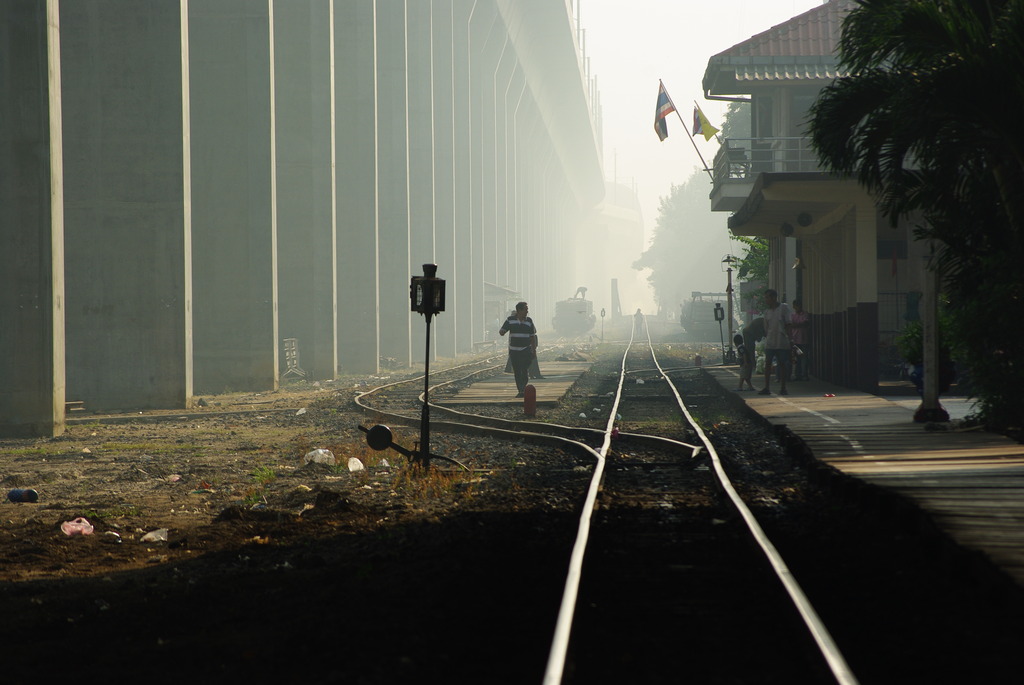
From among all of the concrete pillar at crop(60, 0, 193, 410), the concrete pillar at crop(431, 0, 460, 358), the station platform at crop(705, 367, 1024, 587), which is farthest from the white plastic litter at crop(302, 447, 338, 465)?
the concrete pillar at crop(431, 0, 460, 358)

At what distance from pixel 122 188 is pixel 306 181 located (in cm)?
1204

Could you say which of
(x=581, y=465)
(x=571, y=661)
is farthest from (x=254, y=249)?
(x=571, y=661)

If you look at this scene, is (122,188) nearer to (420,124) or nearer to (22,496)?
(22,496)

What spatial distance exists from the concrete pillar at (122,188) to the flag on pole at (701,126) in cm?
1907

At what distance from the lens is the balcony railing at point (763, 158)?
1173 inches

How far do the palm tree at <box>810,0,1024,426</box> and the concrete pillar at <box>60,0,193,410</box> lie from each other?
43.2ft

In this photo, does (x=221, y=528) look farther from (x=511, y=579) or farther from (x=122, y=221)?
(x=122, y=221)

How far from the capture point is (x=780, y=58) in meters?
30.8

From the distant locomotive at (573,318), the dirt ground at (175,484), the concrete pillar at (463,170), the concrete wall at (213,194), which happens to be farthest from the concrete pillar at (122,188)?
the distant locomotive at (573,318)

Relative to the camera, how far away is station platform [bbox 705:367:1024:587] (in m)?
7.05

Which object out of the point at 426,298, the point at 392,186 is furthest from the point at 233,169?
the point at 426,298

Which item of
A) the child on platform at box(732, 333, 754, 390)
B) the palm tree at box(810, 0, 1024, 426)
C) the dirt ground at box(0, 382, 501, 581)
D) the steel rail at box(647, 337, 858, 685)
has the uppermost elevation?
the palm tree at box(810, 0, 1024, 426)

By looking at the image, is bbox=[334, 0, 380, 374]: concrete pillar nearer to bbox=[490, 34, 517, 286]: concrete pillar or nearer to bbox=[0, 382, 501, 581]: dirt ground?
bbox=[0, 382, 501, 581]: dirt ground

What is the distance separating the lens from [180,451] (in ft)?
50.6
